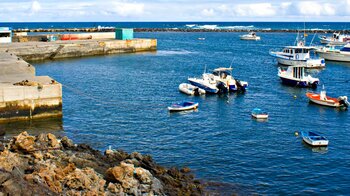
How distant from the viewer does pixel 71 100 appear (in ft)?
158

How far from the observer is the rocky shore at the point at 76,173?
19312mm

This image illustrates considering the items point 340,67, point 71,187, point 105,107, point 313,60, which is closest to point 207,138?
point 105,107

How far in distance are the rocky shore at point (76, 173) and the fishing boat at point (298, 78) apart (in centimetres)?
3415

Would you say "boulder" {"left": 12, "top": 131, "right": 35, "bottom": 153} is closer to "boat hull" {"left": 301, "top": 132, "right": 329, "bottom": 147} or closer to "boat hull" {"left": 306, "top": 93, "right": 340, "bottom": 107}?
"boat hull" {"left": 301, "top": 132, "right": 329, "bottom": 147}

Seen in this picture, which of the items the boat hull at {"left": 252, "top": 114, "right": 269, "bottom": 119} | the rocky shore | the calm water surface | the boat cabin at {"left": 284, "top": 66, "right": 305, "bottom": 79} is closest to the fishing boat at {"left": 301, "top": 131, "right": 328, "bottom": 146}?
the calm water surface

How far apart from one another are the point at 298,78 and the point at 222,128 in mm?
24057

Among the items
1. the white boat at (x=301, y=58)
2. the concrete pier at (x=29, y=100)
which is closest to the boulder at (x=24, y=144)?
the concrete pier at (x=29, y=100)

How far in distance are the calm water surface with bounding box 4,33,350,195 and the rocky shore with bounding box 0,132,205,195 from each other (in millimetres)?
3488

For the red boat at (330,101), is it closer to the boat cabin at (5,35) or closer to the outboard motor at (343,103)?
the outboard motor at (343,103)

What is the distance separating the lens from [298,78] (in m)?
58.8

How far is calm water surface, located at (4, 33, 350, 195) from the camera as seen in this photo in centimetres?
2817

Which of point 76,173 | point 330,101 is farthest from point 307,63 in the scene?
point 76,173

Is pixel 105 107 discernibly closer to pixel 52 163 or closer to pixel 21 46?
pixel 52 163

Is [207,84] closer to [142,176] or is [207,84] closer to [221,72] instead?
[221,72]
